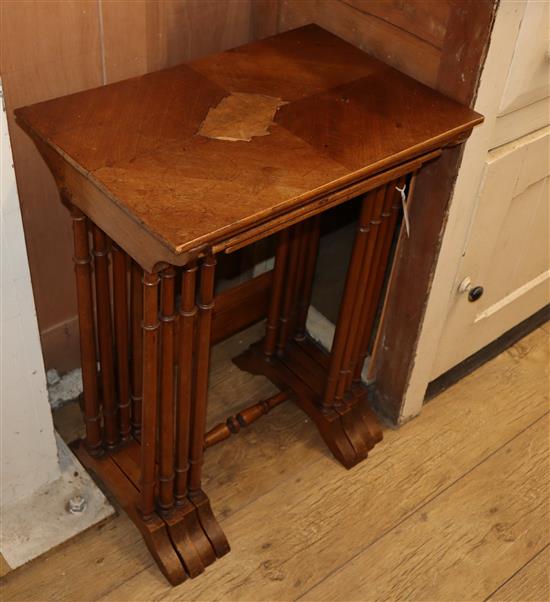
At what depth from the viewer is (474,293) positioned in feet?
5.97

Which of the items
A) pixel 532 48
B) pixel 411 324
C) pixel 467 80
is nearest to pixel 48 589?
pixel 411 324

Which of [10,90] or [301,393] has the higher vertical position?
[10,90]

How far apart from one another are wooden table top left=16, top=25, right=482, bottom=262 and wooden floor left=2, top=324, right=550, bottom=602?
2.68 feet

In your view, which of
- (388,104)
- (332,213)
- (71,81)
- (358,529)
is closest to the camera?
(388,104)

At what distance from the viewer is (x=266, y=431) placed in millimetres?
1923

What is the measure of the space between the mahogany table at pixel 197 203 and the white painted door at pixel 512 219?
0.54 feet

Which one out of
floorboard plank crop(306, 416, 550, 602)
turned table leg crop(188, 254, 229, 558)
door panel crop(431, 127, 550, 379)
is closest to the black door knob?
door panel crop(431, 127, 550, 379)

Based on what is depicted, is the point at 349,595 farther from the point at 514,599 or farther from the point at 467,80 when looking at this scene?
the point at 467,80

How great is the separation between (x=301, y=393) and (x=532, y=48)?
0.88 metres

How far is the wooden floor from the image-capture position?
1.63 meters

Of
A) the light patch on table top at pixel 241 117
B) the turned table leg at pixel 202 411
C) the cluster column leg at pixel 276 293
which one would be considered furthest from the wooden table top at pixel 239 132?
the cluster column leg at pixel 276 293

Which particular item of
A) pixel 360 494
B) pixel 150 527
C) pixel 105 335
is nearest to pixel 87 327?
pixel 105 335

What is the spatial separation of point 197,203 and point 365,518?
0.92m

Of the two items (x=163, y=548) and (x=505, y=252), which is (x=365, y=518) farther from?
(x=505, y=252)
